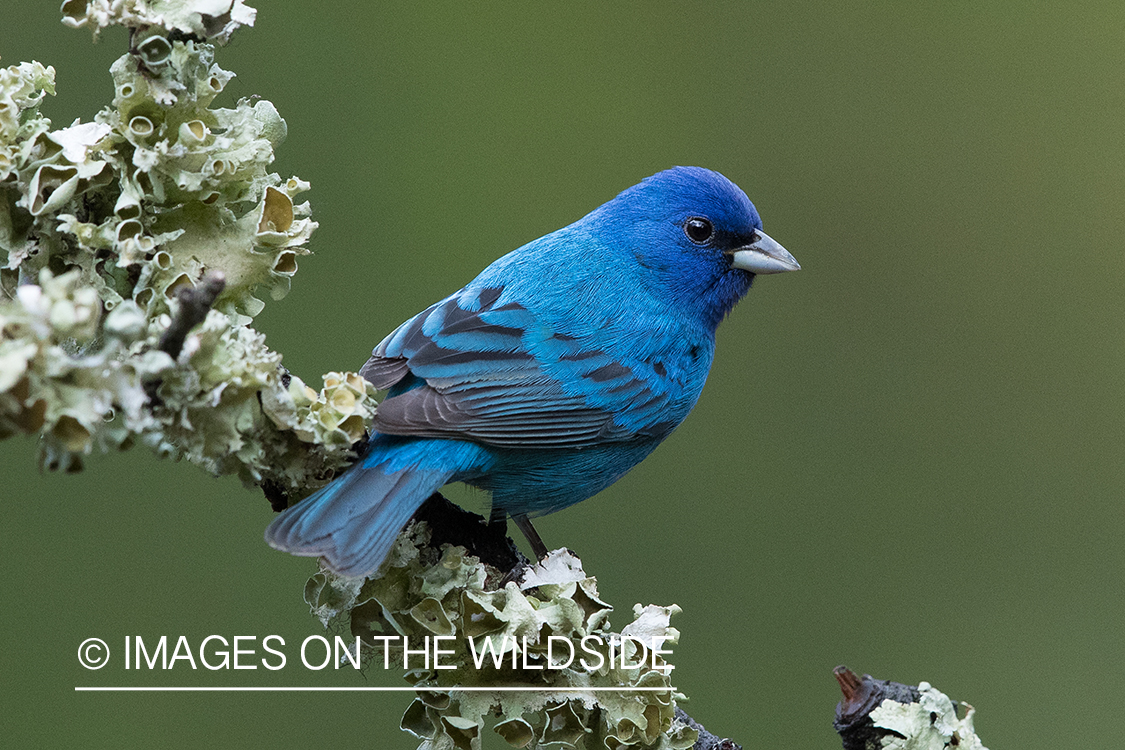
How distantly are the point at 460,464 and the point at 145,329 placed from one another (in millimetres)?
1134

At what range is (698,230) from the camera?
3.76 m

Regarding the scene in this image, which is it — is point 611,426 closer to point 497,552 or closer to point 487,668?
point 497,552

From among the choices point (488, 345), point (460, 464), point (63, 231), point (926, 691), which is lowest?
point (926, 691)

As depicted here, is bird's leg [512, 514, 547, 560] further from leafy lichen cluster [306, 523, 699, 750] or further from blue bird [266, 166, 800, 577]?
leafy lichen cluster [306, 523, 699, 750]

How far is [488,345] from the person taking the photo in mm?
2920

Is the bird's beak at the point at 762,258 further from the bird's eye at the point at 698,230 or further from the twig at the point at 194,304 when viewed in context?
the twig at the point at 194,304

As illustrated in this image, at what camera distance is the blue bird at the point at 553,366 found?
2389 mm

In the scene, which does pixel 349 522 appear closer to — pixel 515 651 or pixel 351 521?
pixel 351 521

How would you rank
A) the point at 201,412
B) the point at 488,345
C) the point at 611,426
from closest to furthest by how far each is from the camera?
the point at 201,412, the point at 488,345, the point at 611,426

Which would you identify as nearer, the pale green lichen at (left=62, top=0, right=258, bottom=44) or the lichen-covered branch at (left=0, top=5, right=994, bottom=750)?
the lichen-covered branch at (left=0, top=5, right=994, bottom=750)

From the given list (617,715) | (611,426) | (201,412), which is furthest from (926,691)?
(201,412)

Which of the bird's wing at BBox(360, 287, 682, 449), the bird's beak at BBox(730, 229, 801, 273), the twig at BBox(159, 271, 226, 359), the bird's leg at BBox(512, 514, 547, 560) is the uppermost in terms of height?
the bird's beak at BBox(730, 229, 801, 273)

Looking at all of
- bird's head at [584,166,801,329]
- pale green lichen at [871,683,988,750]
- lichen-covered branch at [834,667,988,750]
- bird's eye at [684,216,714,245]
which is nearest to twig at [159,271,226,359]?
lichen-covered branch at [834,667,988,750]

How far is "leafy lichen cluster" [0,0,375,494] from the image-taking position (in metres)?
1.86
